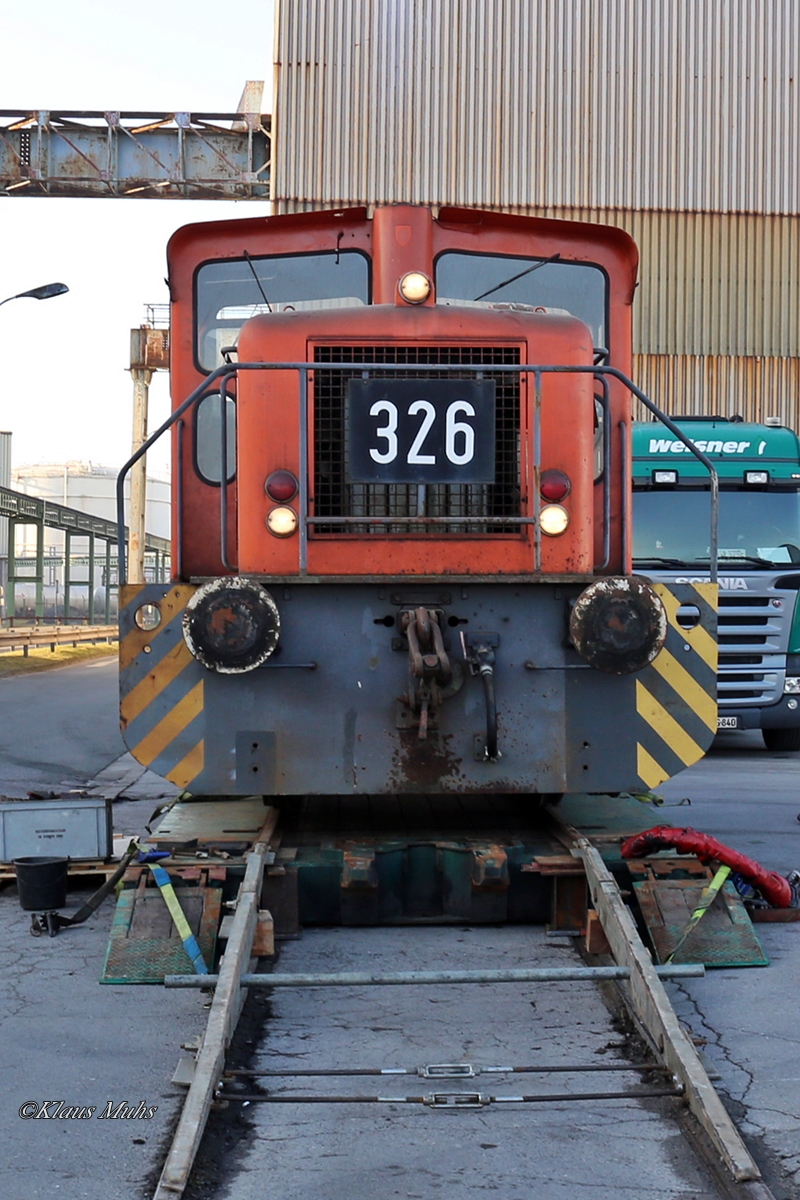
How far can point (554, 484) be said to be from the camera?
18.0 ft

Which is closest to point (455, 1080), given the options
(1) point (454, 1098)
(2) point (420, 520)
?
(1) point (454, 1098)

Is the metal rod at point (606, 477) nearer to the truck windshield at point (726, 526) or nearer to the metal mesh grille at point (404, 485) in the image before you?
the metal mesh grille at point (404, 485)

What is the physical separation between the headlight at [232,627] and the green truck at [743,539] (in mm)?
7348

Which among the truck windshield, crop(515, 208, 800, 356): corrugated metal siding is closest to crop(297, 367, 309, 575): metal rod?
the truck windshield

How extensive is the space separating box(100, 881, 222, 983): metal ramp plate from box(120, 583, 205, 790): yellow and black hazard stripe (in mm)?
597

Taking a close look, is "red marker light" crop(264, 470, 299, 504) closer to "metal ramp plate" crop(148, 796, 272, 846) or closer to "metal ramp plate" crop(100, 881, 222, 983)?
"metal ramp plate" crop(148, 796, 272, 846)

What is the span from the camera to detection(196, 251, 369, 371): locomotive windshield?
6.08 meters

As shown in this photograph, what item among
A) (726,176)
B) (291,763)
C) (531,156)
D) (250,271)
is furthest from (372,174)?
(291,763)

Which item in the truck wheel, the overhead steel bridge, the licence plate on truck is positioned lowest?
the truck wheel

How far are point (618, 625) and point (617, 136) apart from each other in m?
20.3

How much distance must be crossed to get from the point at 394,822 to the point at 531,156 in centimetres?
1943

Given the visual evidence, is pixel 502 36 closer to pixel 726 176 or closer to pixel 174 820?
pixel 726 176

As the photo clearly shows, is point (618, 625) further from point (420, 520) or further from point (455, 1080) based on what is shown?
point (455, 1080)

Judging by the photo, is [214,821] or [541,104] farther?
[541,104]
